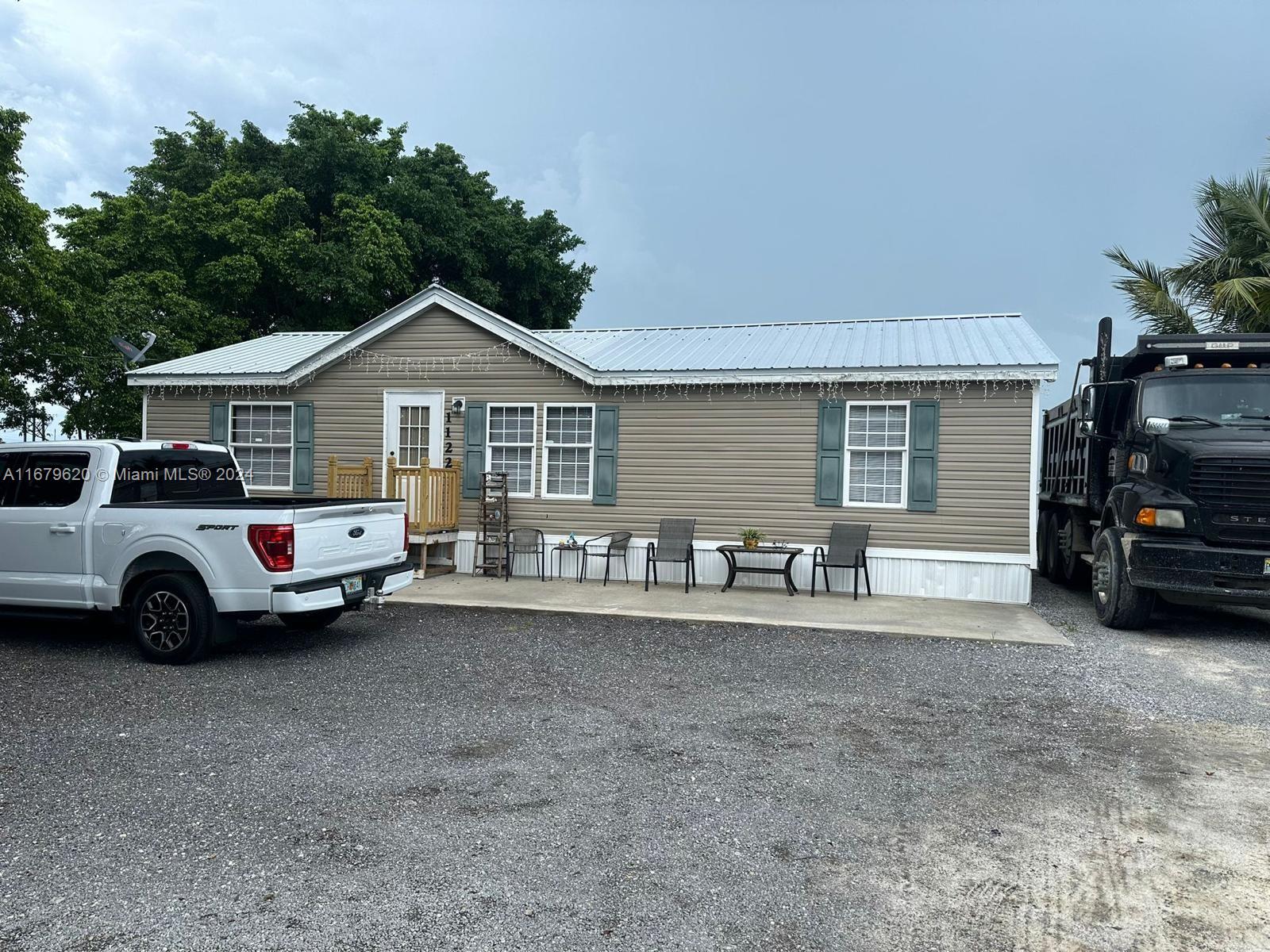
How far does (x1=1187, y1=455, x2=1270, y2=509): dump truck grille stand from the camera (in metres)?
7.95

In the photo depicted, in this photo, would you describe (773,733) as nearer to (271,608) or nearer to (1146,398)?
(271,608)

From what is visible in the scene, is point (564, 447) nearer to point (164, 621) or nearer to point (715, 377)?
point (715, 377)

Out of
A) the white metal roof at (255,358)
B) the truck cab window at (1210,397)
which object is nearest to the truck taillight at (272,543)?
the white metal roof at (255,358)

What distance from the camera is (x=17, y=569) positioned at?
278 inches

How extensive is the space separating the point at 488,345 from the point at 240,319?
42.3 ft

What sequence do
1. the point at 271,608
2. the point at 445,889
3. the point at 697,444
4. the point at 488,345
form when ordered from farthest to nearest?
the point at 488,345
the point at 697,444
the point at 271,608
the point at 445,889

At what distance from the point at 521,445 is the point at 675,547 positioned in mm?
2806

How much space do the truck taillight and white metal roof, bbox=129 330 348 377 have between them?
23.1 feet

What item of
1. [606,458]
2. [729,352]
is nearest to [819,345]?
[729,352]

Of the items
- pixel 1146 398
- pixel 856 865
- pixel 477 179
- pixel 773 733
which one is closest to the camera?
pixel 856 865

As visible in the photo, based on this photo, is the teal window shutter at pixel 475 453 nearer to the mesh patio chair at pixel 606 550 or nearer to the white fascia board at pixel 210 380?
the mesh patio chair at pixel 606 550

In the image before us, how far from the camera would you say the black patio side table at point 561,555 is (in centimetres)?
1198

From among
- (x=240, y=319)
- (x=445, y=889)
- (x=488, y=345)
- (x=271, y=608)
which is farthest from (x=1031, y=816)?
(x=240, y=319)

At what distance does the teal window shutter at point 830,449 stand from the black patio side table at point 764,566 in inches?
33.3
